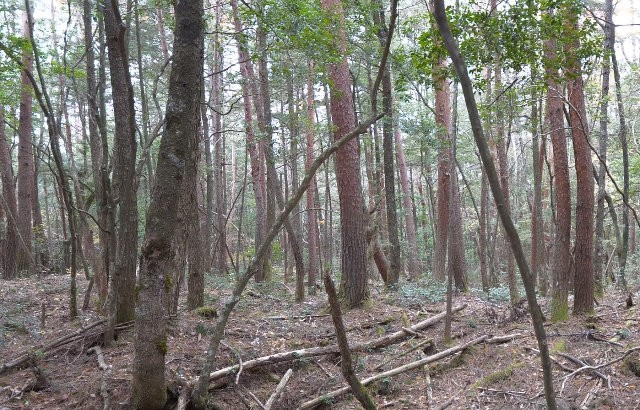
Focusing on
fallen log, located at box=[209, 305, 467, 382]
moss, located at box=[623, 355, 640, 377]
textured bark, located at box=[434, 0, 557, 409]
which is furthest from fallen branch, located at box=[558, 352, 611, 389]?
textured bark, located at box=[434, 0, 557, 409]

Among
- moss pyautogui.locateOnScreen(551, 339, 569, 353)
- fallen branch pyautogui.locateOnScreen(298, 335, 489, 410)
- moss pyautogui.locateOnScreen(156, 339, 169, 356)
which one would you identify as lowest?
fallen branch pyautogui.locateOnScreen(298, 335, 489, 410)

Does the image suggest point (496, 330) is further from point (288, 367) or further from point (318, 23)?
point (318, 23)

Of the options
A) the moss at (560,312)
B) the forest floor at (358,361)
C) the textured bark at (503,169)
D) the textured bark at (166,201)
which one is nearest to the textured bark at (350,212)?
the forest floor at (358,361)

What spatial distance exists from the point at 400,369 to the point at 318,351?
1188 mm

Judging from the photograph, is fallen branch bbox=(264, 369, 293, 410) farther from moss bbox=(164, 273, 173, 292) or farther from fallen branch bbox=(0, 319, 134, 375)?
fallen branch bbox=(0, 319, 134, 375)

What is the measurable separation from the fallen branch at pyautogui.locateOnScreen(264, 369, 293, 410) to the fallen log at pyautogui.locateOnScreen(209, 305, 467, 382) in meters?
0.28

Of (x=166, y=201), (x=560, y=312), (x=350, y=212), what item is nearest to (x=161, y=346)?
(x=166, y=201)

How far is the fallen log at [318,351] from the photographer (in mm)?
5914

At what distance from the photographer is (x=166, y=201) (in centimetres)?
426

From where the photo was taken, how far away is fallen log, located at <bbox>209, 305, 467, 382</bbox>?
5.91 m

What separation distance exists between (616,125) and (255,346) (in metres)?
24.0

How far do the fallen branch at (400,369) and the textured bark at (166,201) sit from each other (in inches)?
83.1

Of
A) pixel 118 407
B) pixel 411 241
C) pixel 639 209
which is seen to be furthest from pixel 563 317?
pixel 639 209

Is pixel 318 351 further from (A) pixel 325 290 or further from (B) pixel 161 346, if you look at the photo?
(B) pixel 161 346
